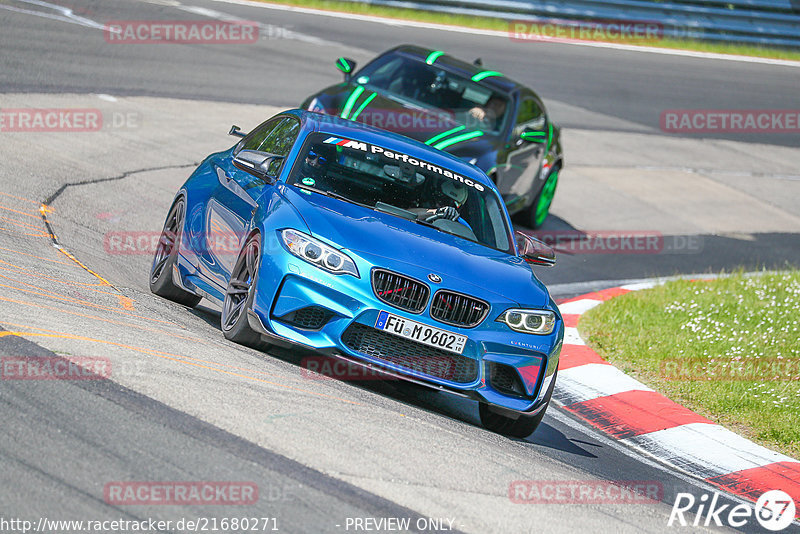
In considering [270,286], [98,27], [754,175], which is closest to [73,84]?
[98,27]

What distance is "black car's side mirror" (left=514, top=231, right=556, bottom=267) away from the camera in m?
7.66

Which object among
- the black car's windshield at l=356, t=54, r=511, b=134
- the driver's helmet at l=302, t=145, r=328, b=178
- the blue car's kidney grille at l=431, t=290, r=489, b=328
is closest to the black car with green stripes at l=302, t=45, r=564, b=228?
the black car's windshield at l=356, t=54, r=511, b=134

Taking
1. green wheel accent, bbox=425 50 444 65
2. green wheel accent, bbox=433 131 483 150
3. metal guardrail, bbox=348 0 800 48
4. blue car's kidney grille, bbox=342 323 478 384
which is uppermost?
metal guardrail, bbox=348 0 800 48

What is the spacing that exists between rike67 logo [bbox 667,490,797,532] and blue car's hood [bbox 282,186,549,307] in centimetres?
144

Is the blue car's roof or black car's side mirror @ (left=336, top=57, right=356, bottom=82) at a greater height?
the blue car's roof

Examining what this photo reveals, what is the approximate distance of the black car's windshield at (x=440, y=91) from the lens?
12992 mm

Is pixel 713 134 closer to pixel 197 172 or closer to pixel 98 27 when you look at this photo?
pixel 98 27

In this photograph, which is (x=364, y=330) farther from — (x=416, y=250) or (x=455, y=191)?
(x=455, y=191)

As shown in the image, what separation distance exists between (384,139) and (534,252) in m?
1.37

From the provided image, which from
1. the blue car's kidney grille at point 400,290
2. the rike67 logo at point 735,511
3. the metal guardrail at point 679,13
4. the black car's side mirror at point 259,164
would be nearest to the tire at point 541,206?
the black car's side mirror at point 259,164

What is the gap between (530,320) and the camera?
21.9ft

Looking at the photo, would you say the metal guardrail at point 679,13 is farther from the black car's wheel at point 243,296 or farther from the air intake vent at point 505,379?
the air intake vent at point 505,379

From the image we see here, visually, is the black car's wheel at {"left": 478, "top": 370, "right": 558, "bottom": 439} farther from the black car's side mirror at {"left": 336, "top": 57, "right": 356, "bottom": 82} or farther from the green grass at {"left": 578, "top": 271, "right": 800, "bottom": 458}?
the black car's side mirror at {"left": 336, "top": 57, "right": 356, "bottom": 82}

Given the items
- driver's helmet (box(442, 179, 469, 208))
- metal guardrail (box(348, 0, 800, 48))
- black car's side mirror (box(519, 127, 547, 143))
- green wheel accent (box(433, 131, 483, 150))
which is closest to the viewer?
driver's helmet (box(442, 179, 469, 208))
